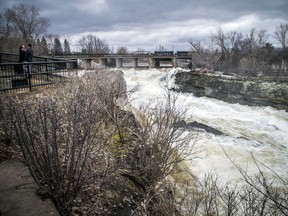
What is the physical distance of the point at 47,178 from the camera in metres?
3.61

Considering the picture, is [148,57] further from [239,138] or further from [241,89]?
[239,138]

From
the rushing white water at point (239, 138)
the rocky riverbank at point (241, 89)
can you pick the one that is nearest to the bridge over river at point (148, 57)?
the rocky riverbank at point (241, 89)

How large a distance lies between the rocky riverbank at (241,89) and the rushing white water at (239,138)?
109 centimetres

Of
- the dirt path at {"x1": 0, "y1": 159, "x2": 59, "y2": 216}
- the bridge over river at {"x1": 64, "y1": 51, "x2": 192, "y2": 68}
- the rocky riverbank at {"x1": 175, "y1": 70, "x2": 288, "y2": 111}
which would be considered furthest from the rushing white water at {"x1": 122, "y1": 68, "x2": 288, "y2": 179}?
the bridge over river at {"x1": 64, "y1": 51, "x2": 192, "y2": 68}

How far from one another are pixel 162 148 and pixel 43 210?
9.98 feet

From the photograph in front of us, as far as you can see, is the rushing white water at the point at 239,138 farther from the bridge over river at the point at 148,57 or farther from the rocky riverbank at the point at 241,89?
the bridge over river at the point at 148,57

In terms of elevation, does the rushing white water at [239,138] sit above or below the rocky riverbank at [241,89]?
below

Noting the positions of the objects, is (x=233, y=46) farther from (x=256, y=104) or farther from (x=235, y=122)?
(x=235, y=122)

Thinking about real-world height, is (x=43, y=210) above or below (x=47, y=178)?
below

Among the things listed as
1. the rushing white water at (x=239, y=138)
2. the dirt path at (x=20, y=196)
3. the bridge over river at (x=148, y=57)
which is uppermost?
the bridge over river at (x=148, y=57)

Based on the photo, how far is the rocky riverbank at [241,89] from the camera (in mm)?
18719

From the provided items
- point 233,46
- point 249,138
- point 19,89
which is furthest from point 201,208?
point 233,46

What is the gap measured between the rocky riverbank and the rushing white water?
1.09 m

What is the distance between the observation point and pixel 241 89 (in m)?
20.9
